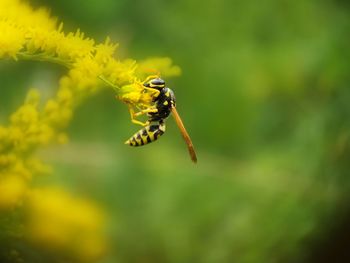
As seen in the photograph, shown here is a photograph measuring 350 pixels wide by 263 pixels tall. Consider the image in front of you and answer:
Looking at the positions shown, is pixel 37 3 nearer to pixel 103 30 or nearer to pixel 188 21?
pixel 103 30

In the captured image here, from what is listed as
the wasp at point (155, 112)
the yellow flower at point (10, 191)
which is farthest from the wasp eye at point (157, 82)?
the yellow flower at point (10, 191)

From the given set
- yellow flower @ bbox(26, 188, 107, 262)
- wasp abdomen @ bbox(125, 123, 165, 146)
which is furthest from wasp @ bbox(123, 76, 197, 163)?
yellow flower @ bbox(26, 188, 107, 262)

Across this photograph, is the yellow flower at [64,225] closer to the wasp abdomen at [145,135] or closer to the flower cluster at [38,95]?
the flower cluster at [38,95]

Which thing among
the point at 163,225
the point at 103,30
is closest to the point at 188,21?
the point at 103,30

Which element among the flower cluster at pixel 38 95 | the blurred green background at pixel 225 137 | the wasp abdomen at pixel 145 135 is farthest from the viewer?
the blurred green background at pixel 225 137

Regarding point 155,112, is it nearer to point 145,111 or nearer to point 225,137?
point 145,111

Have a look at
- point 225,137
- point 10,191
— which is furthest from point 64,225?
point 225,137
